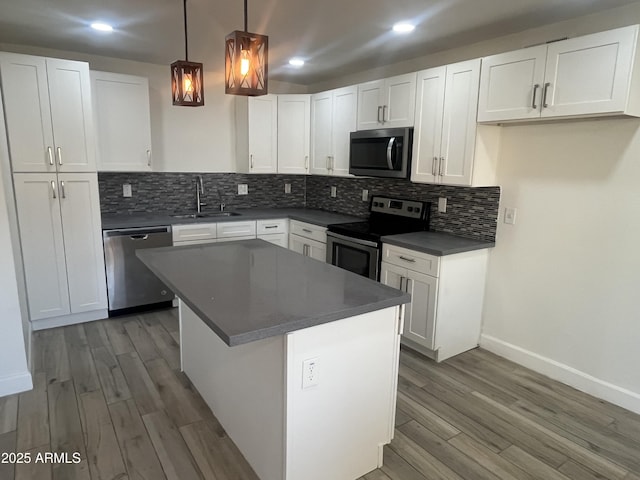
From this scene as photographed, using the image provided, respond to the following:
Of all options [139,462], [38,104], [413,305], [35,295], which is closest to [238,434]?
[139,462]

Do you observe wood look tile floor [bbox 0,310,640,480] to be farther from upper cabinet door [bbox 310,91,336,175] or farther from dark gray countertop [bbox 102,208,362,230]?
upper cabinet door [bbox 310,91,336,175]

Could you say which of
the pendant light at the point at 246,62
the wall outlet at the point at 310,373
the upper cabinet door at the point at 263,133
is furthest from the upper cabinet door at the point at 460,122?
the upper cabinet door at the point at 263,133

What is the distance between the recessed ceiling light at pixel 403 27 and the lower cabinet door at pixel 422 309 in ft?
5.77

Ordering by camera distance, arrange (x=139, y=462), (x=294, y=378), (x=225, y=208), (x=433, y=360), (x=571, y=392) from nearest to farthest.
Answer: (x=294, y=378) → (x=139, y=462) → (x=571, y=392) → (x=433, y=360) → (x=225, y=208)

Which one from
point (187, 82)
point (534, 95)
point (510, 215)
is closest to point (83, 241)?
point (187, 82)

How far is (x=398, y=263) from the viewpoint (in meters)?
3.21

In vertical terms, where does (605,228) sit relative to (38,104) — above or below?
below

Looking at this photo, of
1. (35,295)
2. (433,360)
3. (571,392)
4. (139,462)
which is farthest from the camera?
(35,295)

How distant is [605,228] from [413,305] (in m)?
1.38

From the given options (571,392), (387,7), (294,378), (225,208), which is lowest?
(571,392)

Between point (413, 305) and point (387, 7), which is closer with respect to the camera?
point (387, 7)

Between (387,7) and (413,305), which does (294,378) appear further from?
(387,7)

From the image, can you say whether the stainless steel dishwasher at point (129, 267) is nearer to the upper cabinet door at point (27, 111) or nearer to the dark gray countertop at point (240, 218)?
the dark gray countertop at point (240, 218)

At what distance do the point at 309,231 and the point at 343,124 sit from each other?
1.15 meters
